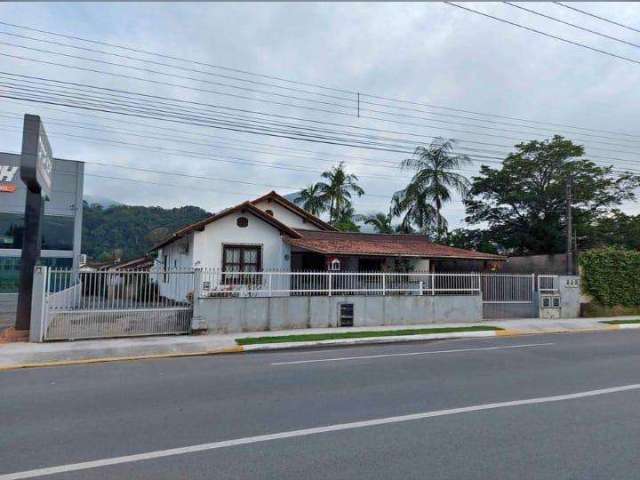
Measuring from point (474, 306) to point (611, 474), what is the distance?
15796 mm

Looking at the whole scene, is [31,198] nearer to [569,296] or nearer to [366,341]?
[366,341]

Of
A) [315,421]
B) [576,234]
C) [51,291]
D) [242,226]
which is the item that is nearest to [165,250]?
[242,226]

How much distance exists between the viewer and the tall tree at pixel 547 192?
34375mm

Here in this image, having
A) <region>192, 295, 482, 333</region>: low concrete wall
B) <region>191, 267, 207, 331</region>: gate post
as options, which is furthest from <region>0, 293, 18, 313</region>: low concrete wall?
<region>192, 295, 482, 333</region>: low concrete wall

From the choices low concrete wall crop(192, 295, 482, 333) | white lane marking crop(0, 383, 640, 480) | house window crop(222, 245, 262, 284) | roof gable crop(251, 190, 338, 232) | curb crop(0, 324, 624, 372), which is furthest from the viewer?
roof gable crop(251, 190, 338, 232)

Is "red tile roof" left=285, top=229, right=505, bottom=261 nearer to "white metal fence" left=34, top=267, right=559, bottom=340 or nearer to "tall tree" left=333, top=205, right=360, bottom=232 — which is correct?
"white metal fence" left=34, top=267, right=559, bottom=340

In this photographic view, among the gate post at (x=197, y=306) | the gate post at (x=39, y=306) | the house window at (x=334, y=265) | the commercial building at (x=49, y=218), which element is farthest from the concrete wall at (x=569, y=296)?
the commercial building at (x=49, y=218)

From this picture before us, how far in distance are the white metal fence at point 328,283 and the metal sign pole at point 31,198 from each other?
180 inches

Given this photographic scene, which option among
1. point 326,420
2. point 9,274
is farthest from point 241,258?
point 326,420

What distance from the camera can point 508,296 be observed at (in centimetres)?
2116

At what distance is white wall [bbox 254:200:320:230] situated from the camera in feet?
92.0

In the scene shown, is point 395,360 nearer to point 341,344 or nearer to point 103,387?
point 341,344

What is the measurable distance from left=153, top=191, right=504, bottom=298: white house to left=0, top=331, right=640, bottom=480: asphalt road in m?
10.7

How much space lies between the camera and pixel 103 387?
8.20 metres
